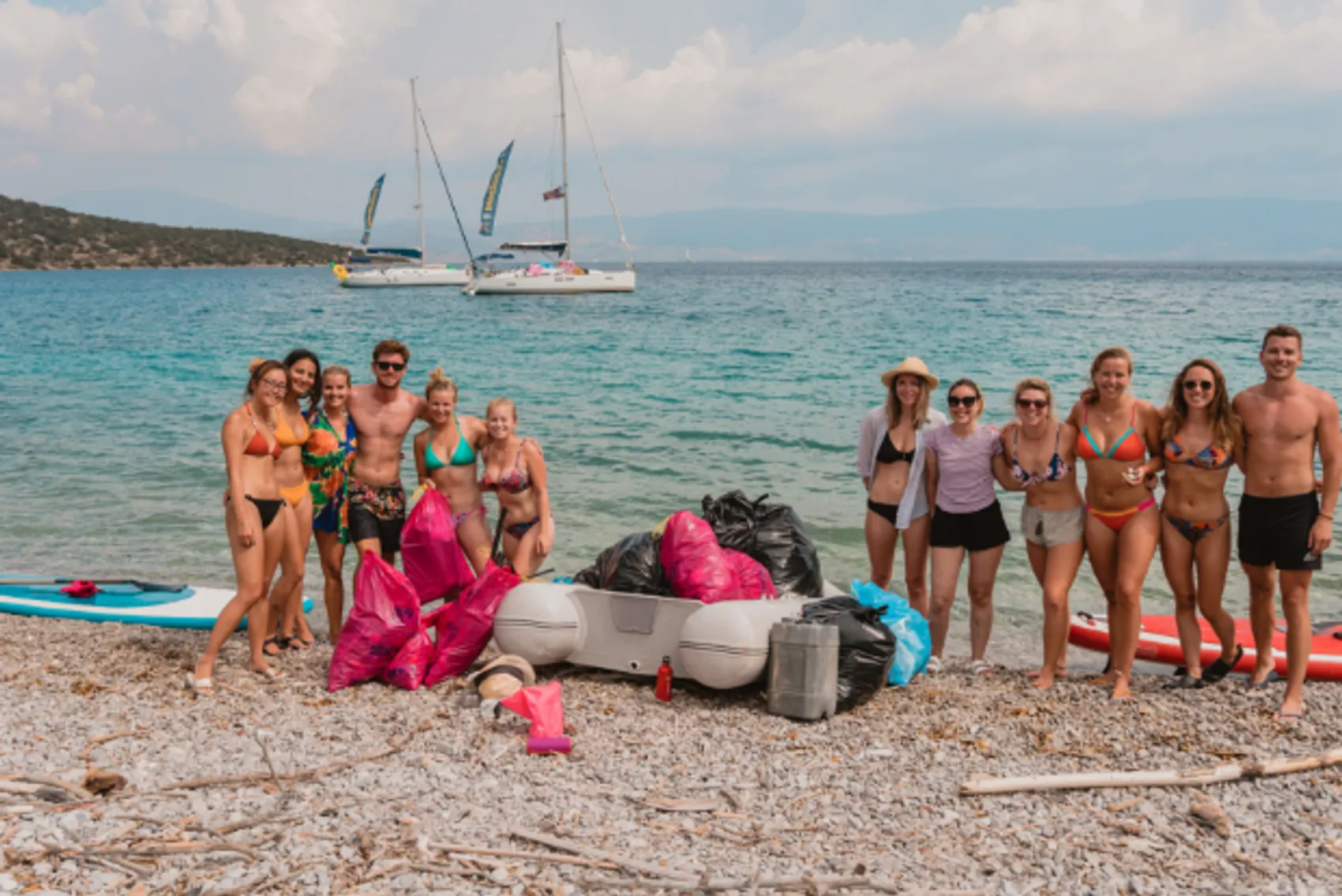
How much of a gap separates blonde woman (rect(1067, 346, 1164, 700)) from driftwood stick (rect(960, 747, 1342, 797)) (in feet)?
3.43

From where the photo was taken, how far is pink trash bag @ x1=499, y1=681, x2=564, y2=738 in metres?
4.62

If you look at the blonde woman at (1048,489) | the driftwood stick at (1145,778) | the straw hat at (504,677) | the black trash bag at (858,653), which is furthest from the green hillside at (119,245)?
the driftwood stick at (1145,778)

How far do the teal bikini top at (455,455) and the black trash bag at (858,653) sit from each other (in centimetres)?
215

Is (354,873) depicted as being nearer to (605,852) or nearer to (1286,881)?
(605,852)

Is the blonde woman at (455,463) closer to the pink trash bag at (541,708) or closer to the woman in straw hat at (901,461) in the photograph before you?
the pink trash bag at (541,708)

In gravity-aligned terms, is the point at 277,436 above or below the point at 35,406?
above

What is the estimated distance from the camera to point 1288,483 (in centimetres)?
491

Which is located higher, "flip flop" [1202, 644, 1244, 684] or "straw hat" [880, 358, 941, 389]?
"straw hat" [880, 358, 941, 389]

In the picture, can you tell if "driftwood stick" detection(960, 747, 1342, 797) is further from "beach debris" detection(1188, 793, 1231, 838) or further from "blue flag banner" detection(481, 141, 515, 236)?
"blue flag banner" detection(481, 141, 515, 236)

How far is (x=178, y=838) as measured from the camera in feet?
11.7

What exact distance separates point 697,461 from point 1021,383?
27.5 ft

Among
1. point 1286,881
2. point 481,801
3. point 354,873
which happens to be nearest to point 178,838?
point 354,873

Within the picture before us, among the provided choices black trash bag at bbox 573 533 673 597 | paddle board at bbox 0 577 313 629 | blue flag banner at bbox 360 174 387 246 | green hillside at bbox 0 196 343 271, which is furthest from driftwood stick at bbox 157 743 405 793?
green hillside at bbox 0 196 343 271

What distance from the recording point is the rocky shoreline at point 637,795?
3.43 metres
